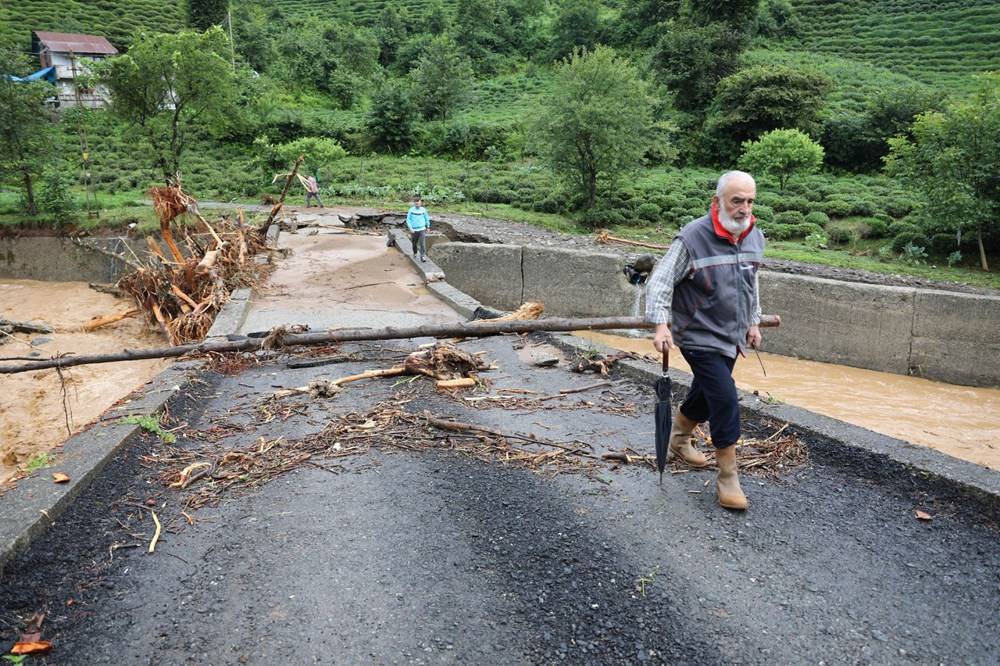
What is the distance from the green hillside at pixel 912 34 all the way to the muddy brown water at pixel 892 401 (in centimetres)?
3721

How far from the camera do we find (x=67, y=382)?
10.2 meters

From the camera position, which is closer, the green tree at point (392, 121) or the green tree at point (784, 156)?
the green tree at point (784, 156)

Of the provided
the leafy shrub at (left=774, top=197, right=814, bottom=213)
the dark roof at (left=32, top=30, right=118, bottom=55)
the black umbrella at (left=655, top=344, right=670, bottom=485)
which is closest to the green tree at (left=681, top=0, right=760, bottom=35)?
the leafy shrub at (left=774, top=197, right=814, bottom=213)

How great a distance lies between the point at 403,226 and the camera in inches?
789

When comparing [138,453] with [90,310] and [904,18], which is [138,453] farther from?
[904,18]

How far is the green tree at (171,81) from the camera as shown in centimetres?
2400

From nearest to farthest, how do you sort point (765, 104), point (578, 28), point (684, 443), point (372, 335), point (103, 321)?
1. point (684, 443)
2. point (372, 335)
3. point (103, 321)
4. point (765, 104)
5. point (578, 28)

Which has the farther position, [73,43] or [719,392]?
[73,43]

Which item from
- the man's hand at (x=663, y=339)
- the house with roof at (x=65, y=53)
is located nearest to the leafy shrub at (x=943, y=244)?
the man's hand at (x=663, y=339)

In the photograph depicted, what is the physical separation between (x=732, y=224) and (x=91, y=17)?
75.5m

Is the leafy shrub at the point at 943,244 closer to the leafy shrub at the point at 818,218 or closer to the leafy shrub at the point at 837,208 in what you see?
the leafy shrub at the point at 818,218

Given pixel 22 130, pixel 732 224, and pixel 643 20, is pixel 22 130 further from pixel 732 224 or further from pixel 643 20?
pixel 643 20

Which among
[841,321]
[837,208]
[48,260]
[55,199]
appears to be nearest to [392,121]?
[55,199]

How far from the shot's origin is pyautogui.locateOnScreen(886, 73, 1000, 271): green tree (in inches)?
640
